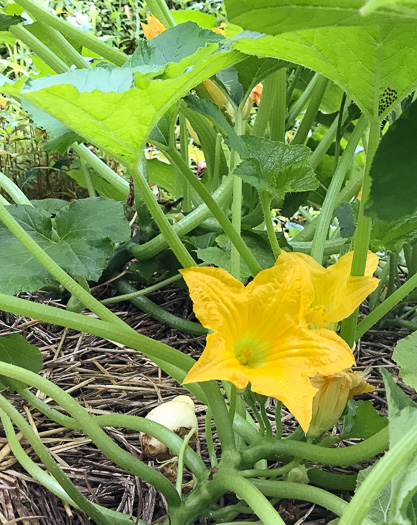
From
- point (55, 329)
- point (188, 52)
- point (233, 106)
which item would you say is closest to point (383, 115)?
point (188, 52)

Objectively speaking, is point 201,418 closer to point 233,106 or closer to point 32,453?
point 32,453

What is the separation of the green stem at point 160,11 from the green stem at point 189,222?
312 mm

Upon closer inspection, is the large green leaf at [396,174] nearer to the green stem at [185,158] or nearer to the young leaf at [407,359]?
the young leaf at [407,359]

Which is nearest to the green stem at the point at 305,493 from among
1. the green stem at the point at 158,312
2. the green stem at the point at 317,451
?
the green stem at the point at 317,451

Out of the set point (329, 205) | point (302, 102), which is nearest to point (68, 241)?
point (329, 205)

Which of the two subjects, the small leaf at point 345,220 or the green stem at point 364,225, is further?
the small leaf at point 345,220

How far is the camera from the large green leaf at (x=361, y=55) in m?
0.52

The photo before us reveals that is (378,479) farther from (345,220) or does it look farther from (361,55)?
(345,220)

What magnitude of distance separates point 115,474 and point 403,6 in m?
0.67

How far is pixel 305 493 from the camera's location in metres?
0.56

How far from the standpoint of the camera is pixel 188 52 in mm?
650

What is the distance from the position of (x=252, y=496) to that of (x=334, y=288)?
26 cm

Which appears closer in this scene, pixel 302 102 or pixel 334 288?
pixel 334 288

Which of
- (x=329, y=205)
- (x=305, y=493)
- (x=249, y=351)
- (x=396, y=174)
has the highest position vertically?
(x=396, y=174)
